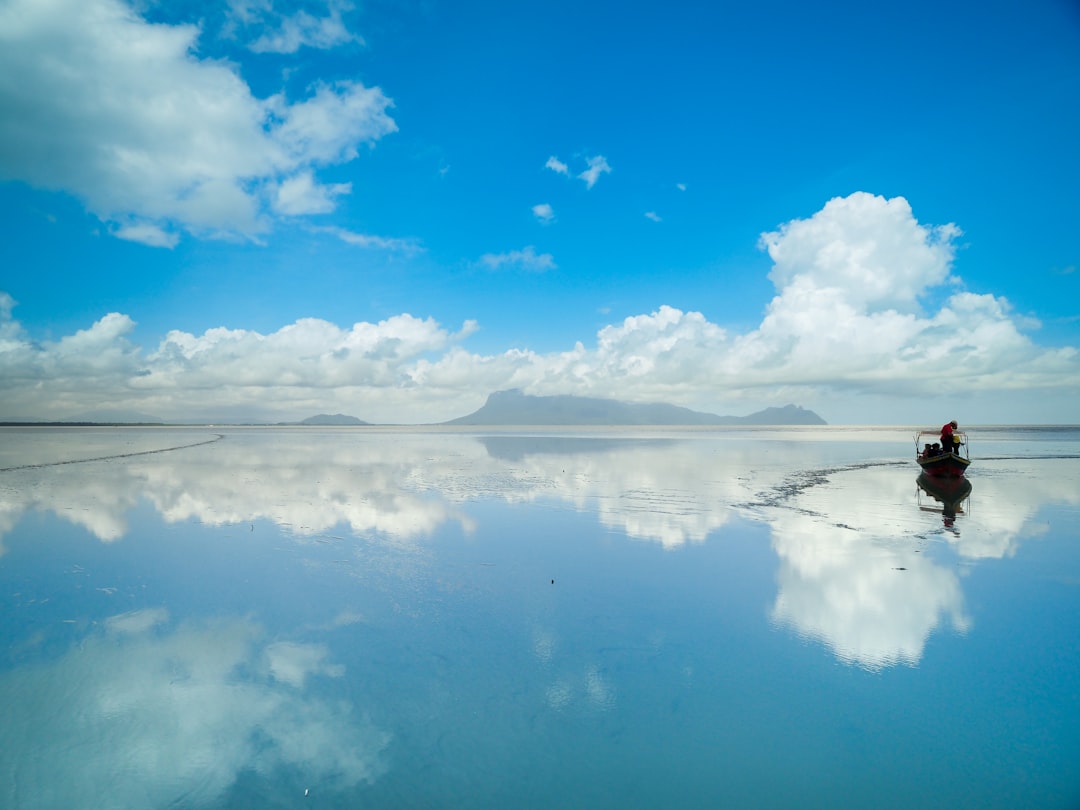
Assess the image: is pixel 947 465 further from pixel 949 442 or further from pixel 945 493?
pixel 945 493

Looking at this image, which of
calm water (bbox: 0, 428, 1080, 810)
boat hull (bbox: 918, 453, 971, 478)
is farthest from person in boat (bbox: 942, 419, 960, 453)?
calm water (bbox: 0, 428, 1080, 810)

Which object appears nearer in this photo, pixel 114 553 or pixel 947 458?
pixel 114 553

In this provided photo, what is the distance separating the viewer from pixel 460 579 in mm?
11844

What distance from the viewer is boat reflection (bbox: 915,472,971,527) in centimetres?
2095

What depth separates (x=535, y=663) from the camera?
8031 millimetres

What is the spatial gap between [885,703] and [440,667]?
5.85 metres

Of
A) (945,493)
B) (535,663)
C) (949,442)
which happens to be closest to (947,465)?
(949,442)

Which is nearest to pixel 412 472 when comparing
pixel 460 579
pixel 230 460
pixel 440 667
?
pixel 230 460

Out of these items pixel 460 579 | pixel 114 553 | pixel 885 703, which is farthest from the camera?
pixel 114 553

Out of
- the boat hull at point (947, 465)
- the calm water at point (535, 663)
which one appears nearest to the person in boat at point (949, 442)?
the boat hull at point (947, 465)

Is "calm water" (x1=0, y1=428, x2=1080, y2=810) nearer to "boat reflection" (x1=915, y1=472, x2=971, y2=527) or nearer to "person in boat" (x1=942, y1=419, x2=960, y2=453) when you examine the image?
"boat reflection" (x1=915, y1=472, x2=971, y2=527)

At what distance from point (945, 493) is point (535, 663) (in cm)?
2564

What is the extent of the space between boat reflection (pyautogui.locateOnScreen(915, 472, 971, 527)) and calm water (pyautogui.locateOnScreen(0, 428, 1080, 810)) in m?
2.93

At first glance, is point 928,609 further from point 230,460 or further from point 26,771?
point 230,460
